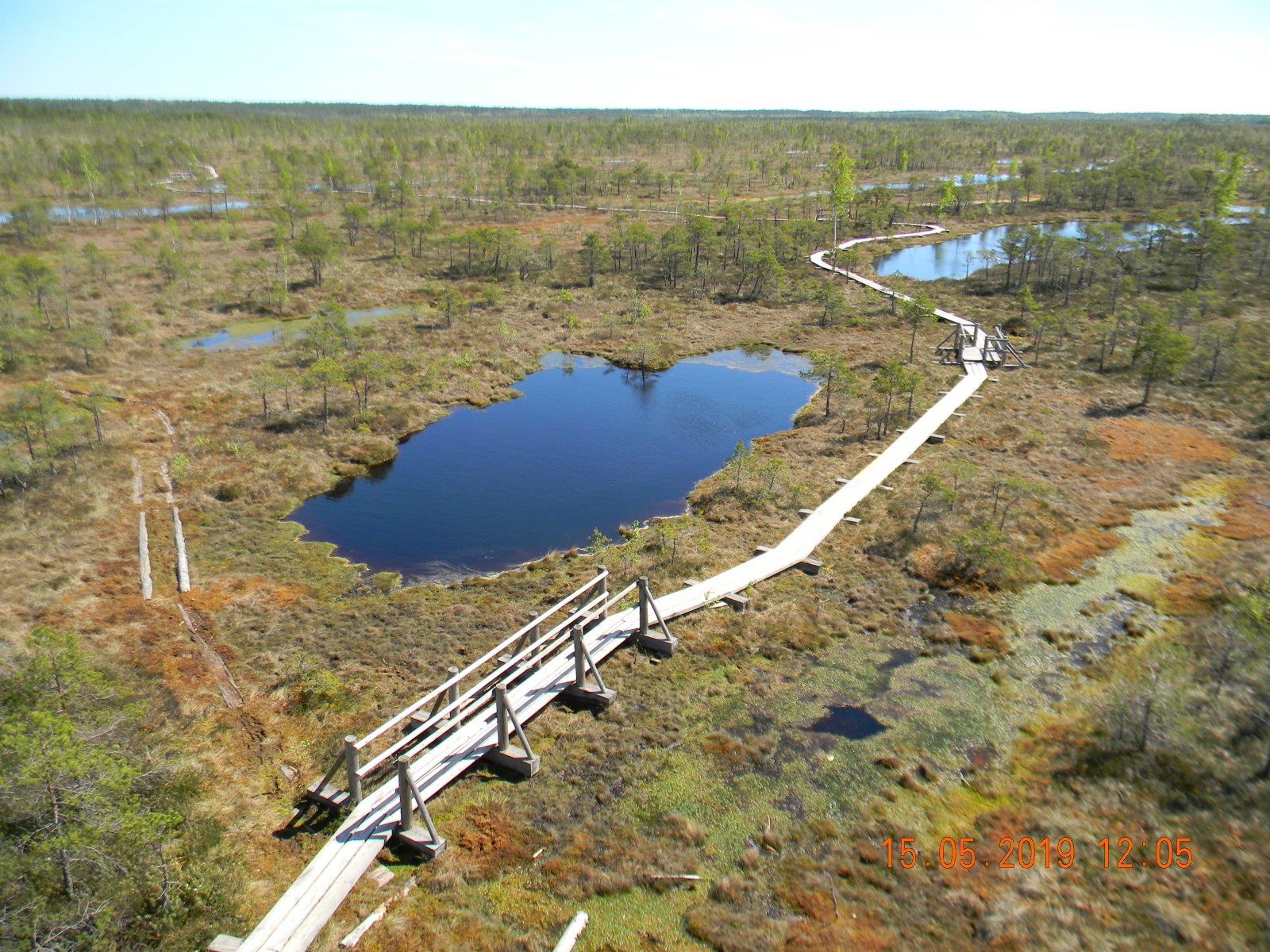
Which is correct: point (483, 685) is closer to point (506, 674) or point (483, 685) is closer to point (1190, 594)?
point (506, 674)

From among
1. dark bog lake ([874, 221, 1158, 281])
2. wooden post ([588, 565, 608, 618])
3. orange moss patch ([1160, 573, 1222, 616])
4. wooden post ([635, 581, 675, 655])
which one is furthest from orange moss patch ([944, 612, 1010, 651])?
dark bog lake ([874, 221, 1158, 281])

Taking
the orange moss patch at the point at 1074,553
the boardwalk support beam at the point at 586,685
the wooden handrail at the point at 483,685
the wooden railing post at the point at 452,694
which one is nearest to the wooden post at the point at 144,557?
the wooden handrail at the point at 483,685

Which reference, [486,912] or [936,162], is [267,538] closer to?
[486,912]

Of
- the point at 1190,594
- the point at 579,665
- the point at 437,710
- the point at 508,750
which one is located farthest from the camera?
the point at 1190,594

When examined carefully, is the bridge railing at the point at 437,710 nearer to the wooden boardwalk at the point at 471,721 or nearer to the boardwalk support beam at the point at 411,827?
the wooden boardwalk at the point at 471,721

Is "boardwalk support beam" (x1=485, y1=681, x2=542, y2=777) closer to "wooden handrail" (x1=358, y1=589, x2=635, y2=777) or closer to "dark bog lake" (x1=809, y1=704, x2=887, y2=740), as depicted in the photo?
"wooden handrail" (x1=358, y1=589, x2=635, y2=777)

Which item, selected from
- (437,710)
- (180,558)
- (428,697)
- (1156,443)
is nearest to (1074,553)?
(1156,443)
